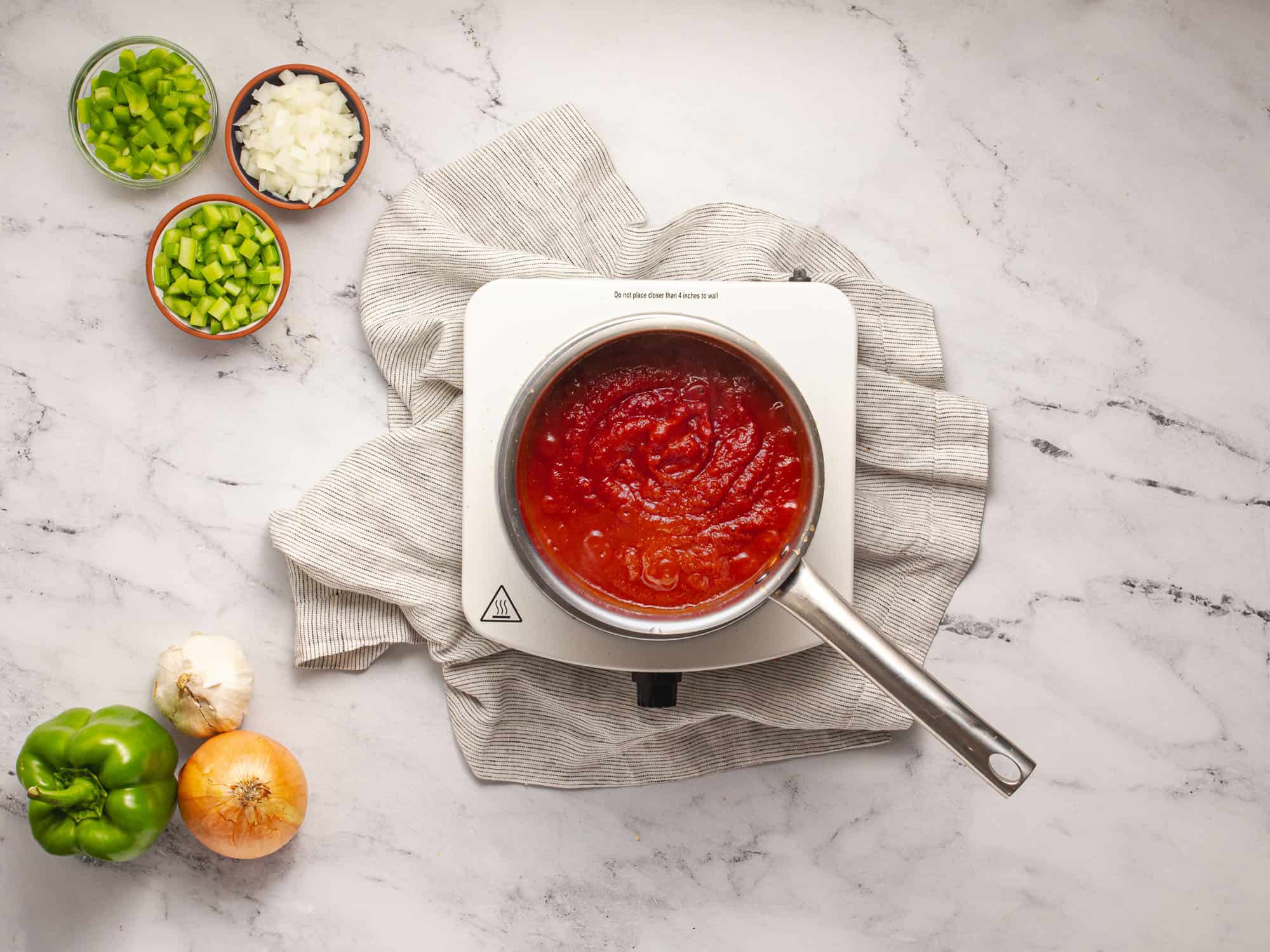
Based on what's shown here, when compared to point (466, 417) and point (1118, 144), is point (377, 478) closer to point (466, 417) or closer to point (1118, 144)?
point (466, 417)

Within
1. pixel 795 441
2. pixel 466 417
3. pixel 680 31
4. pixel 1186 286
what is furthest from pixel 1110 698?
pixel 680 31

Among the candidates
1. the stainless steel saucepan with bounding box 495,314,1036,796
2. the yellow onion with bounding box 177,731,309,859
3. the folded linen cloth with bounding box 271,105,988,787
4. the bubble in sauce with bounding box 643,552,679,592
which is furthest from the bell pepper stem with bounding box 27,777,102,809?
the bubble in sauce with bounding box 643,552,679,592

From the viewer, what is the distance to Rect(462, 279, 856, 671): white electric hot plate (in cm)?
136

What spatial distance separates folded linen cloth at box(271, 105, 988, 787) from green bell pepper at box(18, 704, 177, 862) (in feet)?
0.82

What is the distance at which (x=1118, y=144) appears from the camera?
1580 mm

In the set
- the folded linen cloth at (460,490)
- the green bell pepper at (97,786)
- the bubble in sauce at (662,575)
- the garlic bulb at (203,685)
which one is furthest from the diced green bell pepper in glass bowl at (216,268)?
the bubble in sauce at (662,575)

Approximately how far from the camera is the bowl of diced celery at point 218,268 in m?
1.46

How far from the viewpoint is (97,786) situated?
55.2 inches

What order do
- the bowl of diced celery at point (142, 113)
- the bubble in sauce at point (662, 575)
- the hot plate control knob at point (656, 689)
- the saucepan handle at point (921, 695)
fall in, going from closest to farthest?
1. the saucepan handle at point (921, 695)
2. the bubble in sauce at point (662, 575)
3. the hot plate control knob at point (656, 689)
4. the bowl of diced celery at point (142, 113)

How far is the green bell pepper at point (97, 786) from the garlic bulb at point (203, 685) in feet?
0.17

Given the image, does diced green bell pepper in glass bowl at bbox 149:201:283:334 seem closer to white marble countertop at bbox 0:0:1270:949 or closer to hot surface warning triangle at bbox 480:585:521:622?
white marble countertop at bbox 0:0:1270:949

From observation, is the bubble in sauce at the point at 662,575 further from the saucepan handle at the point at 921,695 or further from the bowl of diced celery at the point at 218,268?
the bowl of diced celery at the point at 218,268

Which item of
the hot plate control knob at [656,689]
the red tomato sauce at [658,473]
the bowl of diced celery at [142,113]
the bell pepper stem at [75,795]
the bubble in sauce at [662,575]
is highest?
the bowl of diced celery at [142,113]

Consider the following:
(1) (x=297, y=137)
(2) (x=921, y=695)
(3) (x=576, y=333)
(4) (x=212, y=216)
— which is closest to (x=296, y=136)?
(1) (x=297, y=137)
